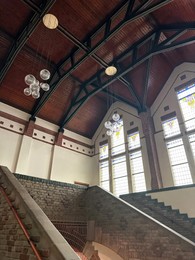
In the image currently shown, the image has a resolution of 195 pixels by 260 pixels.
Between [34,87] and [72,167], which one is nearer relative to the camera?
[34,87]

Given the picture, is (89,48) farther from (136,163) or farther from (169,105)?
(136,163)

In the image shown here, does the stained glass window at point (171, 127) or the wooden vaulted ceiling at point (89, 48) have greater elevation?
the wooden vaulted ceiling at point (89, 48)

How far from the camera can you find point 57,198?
5.46 metres

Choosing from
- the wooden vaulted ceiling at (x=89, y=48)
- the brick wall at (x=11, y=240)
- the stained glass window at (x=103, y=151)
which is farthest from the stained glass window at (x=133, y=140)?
Answer: the brick wall at (x=11, y=240)

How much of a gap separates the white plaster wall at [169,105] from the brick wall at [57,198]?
406 cm

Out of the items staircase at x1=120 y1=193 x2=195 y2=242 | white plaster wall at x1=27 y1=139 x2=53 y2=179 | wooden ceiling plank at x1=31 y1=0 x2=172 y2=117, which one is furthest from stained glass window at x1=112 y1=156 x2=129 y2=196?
wooden ceiling plank at x1=31 y1=0 x2=172 y2=117

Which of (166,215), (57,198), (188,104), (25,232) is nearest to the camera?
(25,232)

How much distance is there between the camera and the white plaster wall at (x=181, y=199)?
5680 mm

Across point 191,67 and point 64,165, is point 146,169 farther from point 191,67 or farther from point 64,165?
point 191,67

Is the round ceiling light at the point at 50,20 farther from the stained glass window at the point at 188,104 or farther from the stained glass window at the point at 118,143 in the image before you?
the stained glass window at the point at 118,143

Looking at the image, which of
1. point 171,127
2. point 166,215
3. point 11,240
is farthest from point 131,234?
point 171,127

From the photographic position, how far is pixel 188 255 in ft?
10.5

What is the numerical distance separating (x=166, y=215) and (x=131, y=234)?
65.7 inches

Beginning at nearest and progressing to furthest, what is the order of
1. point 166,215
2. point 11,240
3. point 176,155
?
point 11,240 → point 166,215 → point 176,155
